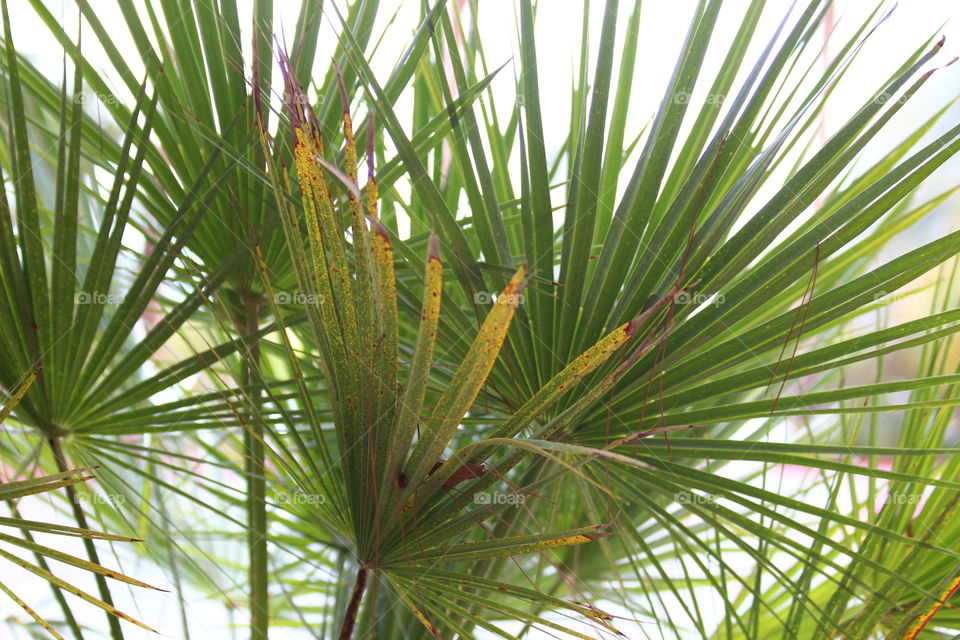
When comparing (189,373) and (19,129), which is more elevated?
(19,129)

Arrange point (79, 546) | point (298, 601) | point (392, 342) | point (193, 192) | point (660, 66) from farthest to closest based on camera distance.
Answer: point (79, 546)
point (298, 601)
point (660, 66)
point (193, 192)
point (392, 342)

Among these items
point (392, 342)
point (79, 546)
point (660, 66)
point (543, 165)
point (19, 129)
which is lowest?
point (79, 546)

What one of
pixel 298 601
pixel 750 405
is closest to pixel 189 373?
pixel 750 405

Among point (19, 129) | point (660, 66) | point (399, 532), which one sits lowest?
point (399, 532)

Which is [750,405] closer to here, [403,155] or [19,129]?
[403,155]

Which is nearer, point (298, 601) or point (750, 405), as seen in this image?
point (750, 405)

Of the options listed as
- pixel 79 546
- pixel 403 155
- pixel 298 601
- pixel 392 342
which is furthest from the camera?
pixel 79 546

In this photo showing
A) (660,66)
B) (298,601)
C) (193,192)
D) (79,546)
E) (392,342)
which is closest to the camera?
(392,342)

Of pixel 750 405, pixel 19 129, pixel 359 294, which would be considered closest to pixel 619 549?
pixel 750 405

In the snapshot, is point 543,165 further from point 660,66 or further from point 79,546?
point 79,546
